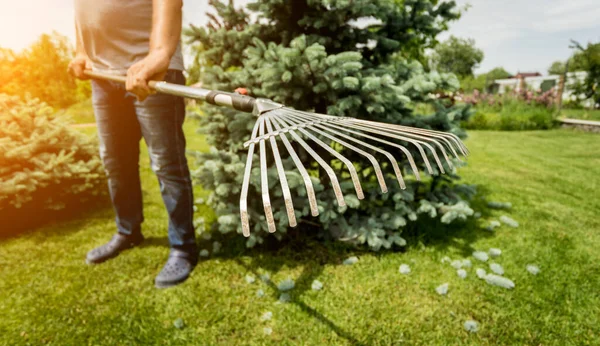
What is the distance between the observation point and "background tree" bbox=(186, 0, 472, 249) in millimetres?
2160

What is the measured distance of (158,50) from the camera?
5.50ft

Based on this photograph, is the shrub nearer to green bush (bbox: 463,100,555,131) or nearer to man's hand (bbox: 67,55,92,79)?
green bush (bbox: 463,100,555,131)

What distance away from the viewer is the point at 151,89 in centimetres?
166

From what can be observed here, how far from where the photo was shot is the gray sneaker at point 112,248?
2.41 meters

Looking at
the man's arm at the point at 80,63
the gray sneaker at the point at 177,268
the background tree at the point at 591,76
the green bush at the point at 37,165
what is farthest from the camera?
the background tree at the point at 591,76

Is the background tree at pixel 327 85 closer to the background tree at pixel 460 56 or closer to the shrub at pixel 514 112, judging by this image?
the shrub at pixel 514 112

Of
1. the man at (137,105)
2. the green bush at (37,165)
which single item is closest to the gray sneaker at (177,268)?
the man at (137,105)

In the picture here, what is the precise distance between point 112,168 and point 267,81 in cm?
133

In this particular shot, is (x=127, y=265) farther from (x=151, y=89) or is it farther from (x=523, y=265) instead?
(x=523, y=265)

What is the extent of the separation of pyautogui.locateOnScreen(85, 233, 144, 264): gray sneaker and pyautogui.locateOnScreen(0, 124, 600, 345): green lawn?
76 millimetres

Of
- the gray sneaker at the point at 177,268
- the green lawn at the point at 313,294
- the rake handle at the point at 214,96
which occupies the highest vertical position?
the rake handle at the point at 214,96

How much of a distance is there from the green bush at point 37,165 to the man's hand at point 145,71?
2.13m

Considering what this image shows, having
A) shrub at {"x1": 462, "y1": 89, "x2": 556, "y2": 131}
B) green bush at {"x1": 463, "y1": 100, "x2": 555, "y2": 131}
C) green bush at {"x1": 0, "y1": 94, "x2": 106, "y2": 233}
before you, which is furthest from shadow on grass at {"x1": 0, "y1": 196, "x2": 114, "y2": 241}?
green bush at {"x1": 463, "y1": 100, "x2": 555, "y2": 131}

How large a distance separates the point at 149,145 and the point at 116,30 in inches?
27.8
